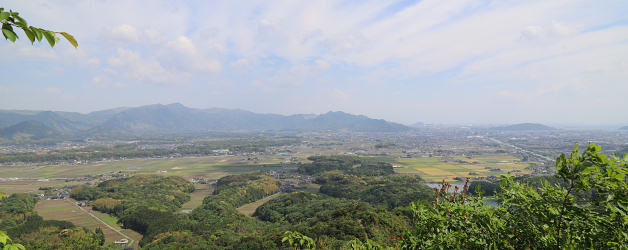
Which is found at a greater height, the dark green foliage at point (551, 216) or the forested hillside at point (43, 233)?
the dark green foliage at point (551, 216)

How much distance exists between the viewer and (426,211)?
5090mm

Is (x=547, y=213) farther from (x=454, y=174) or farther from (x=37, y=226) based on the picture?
(x=454, y=174)

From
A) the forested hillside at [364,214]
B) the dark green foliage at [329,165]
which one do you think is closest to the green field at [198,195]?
the forested hillside at [364,214]

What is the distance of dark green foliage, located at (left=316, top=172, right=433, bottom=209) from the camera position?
5853 centimetres

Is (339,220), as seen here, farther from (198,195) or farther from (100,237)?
(198,195)

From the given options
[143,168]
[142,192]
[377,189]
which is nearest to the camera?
[377,189]

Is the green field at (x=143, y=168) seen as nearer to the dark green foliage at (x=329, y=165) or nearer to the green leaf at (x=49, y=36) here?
the dark green foliage at (x=329, y=165)

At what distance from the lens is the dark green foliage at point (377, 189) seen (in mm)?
58531

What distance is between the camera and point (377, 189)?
6888cm

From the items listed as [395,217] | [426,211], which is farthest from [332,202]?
[426,211]

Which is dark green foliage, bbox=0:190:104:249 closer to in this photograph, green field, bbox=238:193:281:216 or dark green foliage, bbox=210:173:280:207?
dark green foliage, bbox=210:173:280:207

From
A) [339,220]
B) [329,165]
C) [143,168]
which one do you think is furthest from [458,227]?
[143,168]

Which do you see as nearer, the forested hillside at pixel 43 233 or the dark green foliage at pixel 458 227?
the dark green foliage at pixel 458 227

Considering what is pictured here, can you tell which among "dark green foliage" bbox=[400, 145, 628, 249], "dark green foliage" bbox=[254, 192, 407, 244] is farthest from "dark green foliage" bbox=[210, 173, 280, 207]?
"dark green foliage" bbox=[400, 145, 628, 249]
